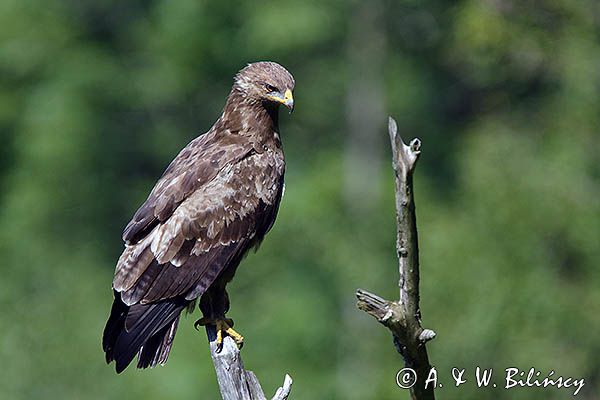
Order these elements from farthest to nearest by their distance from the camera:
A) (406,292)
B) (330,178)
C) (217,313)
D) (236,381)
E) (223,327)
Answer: (330,178) < (217,313) < (223,327) < (236,381) < (406,292)

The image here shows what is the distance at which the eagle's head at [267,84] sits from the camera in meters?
7.10

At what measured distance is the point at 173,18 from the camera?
23188 mm

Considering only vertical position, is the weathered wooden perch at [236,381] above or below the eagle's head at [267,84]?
below

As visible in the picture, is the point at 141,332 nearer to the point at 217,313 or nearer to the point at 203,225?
the point at 217,313

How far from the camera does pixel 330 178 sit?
20.5m

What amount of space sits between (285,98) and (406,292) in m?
1.87

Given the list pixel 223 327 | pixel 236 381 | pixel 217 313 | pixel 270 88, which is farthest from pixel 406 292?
pixel 270 88

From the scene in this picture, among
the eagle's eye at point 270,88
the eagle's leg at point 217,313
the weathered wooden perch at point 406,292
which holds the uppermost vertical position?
the eagle's eye at point 270,88

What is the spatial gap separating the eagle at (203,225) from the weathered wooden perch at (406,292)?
1.26 m

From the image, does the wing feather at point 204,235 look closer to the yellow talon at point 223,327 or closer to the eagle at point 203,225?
the eagle at point 203,225

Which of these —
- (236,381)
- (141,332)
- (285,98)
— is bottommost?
(236,381)

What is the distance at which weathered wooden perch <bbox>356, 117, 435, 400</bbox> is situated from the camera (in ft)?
17.5

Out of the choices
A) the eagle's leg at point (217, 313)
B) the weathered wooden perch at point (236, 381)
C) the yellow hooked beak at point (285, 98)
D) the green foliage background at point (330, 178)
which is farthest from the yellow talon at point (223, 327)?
the green foliage background at point (330, 178)

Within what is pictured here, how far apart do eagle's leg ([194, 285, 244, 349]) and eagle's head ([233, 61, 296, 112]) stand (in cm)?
99
